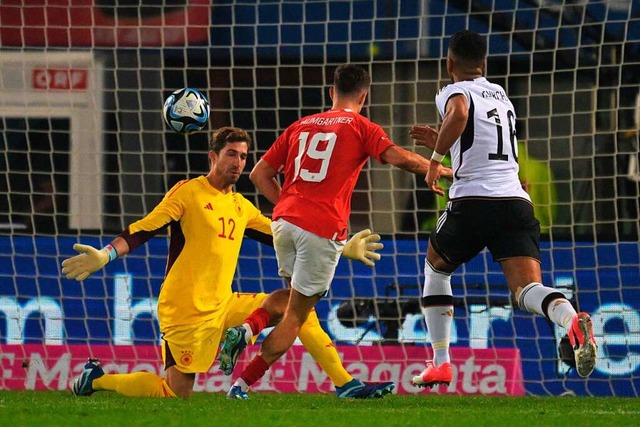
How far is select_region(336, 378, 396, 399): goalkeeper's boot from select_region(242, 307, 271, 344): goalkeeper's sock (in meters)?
0.61

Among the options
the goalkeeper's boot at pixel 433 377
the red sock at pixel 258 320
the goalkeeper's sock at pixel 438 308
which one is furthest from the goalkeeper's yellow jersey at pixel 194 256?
the goalkeeper's boot at pixel 433 377

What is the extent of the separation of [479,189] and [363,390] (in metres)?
1.41

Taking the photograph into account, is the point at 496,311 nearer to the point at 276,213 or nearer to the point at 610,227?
the point at 610,227

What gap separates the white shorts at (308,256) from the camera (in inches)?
268

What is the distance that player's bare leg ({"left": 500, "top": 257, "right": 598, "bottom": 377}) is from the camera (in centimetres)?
588

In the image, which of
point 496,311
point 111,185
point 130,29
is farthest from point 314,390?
point 130,29

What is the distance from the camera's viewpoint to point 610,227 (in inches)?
392

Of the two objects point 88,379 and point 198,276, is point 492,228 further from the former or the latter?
point 88,379

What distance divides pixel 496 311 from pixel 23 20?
14.5 feet

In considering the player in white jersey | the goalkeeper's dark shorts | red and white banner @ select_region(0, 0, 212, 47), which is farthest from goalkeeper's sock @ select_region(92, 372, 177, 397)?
red and white banner @ select_region(0, 0, 212, 47)

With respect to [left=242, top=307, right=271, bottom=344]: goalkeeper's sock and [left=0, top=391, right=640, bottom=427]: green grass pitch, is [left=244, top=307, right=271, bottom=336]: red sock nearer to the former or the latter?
[left=242, top=307, right=271, bottom=344]: goalkeeper's sock

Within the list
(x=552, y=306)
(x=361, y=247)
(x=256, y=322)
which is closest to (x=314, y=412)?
(x=256, y=322)

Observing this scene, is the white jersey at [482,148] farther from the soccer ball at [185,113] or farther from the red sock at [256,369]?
the soccer ball at [185,113]

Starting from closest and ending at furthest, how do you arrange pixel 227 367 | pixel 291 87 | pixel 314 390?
pixel 227 367, pixel 314 390, pixel 291 87
